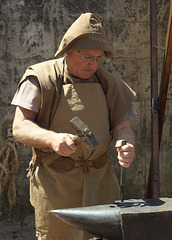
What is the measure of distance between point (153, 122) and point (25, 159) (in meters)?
1.25

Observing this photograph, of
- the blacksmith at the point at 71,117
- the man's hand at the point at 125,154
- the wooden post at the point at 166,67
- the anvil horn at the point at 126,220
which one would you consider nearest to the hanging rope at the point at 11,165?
the blacksmith at the point at 71,117

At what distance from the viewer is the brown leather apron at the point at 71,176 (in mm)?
2568

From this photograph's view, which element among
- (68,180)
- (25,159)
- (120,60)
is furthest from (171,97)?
(68,180)

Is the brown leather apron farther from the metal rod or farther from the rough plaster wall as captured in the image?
the rough plaster wall

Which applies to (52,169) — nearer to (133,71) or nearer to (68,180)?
(68,180)

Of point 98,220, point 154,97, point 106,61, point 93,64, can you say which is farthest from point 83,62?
point 106,61

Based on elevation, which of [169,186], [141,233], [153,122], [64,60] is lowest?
[169,186]

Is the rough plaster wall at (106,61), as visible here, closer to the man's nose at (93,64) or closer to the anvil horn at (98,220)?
the man's nose at (93,64)

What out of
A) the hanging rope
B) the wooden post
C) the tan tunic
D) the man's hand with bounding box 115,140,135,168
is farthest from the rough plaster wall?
the man's hand with bounding box 115,140,135,168

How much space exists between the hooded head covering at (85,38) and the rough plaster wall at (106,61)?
133 centimetres

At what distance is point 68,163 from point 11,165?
4.62 ft

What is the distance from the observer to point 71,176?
2646 millimetres

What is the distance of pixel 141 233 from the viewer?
68.4 inches

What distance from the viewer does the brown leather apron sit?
2.57m
